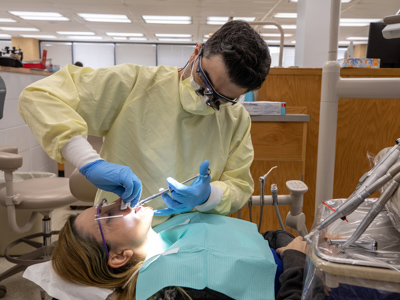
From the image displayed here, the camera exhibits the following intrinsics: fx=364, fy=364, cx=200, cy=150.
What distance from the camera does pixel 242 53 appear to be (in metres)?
1.17

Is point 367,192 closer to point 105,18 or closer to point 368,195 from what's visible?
point 368,195

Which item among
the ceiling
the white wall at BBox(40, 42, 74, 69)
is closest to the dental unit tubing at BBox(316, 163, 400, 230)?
the ceiling

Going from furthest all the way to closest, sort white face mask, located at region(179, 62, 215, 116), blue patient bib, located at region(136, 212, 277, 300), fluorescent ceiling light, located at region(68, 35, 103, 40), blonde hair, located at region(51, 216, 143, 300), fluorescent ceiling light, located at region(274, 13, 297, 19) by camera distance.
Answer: fluorescent ceiling light, located at region(68, 35, 103, 40) → fluorescent ceiling light, located at region(274, 13, 297, 19) → white face mask, located at region(179, 62, 215, 116) → blonde hair, located at region(51, 216, 143, 300) → blue patient bib, located at region(136, 212, 277, 300)

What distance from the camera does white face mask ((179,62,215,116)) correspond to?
1.31m

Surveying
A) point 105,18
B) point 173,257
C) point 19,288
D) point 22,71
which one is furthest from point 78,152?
point 105,18

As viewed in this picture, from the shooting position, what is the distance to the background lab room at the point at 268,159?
0.75 meters

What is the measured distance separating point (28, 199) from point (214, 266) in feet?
4.54

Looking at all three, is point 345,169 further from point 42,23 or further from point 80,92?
point 42,23

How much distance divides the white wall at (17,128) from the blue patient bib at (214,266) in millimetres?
2525

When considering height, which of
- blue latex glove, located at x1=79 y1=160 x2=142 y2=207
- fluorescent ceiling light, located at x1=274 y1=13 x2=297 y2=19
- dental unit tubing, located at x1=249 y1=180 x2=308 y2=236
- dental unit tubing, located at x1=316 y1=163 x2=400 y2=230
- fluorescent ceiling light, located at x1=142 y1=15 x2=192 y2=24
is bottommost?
dental unit tubing, located at x1=249 y1=180 x2=308 y2=236

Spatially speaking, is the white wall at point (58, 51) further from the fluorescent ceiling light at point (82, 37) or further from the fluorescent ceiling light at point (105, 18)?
the fluorescent ceiling light at point (105, 18)

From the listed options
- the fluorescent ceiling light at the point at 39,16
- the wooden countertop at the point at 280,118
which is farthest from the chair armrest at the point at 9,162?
the fluorescent ceiling light at the point at 39,16

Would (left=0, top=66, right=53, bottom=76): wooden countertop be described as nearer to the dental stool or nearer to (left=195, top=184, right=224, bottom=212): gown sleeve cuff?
the dental stool

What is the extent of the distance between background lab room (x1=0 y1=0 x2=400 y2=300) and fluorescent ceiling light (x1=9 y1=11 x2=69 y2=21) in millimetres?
3435
